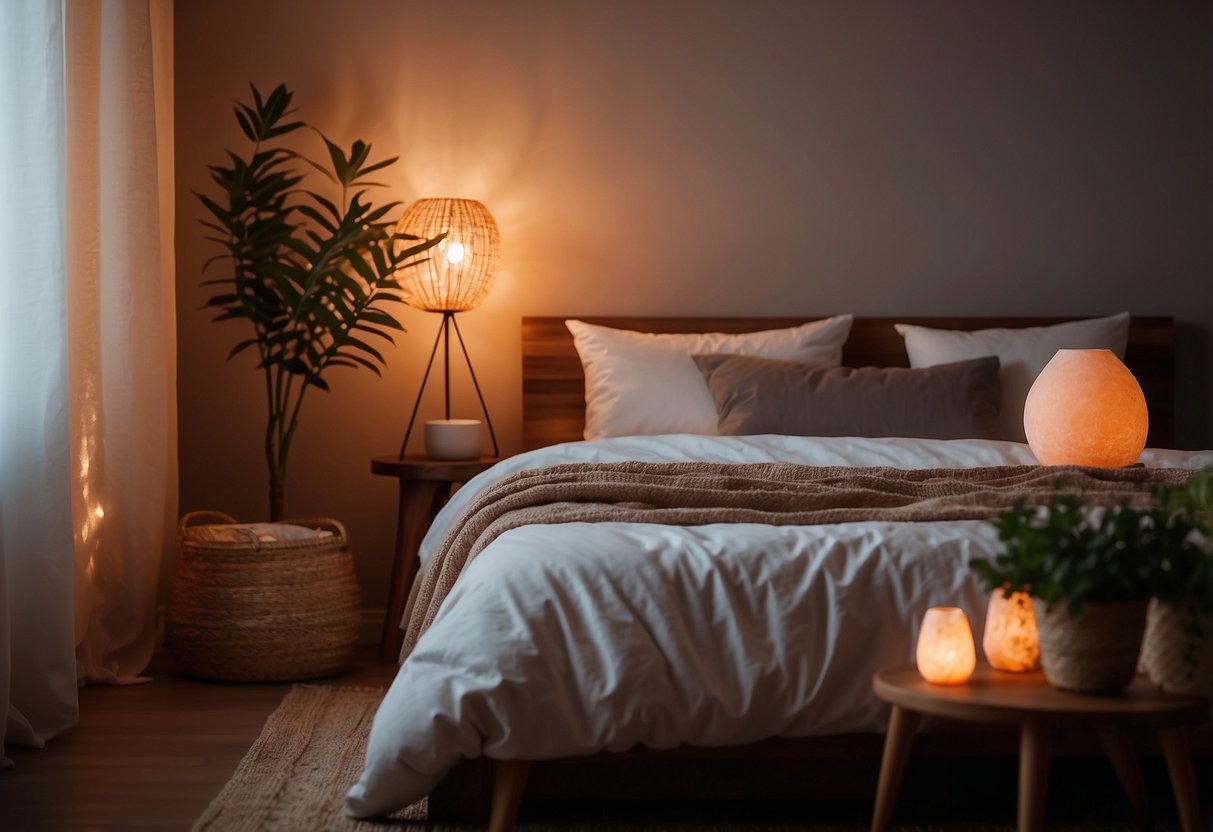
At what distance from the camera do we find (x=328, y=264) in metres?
3.90

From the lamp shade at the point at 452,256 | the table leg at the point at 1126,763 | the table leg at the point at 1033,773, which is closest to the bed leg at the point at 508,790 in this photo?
the table leg at the point at 1033,773

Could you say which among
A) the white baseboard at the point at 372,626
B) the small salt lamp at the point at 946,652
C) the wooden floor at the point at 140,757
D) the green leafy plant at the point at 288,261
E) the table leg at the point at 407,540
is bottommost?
the white baseboard at the point at 372,626

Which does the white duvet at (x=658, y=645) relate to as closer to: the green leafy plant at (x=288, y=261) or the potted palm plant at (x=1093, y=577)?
the potted palm plant at (x=1093, y=577)

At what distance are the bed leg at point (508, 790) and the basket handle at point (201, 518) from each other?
189 cm

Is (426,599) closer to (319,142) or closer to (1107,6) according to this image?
(319,142)

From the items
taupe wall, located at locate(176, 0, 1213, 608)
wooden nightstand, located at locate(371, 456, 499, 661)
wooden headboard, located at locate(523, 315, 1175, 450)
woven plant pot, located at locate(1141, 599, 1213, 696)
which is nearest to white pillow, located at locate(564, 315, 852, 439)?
wooden headboard, located at locate(523, 315, 1175, 450)

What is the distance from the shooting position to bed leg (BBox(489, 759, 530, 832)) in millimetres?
2070

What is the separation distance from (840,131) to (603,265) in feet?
2.99

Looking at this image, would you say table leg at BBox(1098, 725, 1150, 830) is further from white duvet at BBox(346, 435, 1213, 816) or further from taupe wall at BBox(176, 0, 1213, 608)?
taupe wall at BBox(176, 0, 1213, 608)

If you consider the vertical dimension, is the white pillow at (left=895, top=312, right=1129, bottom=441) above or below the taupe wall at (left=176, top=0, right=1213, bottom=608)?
below

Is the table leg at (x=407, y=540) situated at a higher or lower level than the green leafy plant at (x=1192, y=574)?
lower

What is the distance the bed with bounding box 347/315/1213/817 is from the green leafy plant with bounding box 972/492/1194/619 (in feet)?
1.44

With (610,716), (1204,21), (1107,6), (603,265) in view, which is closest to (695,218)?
(603,265)

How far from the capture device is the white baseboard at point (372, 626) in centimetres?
433
